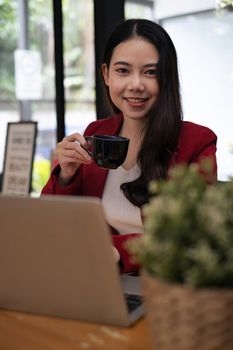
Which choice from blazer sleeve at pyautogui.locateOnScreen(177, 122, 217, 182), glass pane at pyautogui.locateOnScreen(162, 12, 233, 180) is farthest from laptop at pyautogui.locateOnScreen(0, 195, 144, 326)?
glass pane at pyautogui.locateOnScreen(162, 12, 233, 180)

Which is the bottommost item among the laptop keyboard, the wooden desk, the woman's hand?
the wooden desk

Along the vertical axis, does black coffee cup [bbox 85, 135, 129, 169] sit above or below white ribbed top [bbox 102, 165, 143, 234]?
above

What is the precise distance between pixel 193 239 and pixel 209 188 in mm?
84

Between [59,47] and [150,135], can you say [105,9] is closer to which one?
[59,47]

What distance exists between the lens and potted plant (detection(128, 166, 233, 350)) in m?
0.61

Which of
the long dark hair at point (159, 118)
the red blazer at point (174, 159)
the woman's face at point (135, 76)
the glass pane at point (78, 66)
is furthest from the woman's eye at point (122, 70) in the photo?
the glass pane at point (78, 66)

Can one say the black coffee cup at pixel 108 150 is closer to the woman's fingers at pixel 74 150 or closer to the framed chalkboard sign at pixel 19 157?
the woman's fingers at pixel 74 150

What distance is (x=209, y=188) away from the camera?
66 centimetres

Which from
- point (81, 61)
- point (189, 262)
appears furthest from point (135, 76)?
point (81, 61)

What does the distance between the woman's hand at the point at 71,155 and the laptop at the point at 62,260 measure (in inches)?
25.0

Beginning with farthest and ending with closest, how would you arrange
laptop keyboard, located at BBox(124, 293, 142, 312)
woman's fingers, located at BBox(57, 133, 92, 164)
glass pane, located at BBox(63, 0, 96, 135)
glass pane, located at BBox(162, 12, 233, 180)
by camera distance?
glass pane, located at BBox(63, 0, 96, 135) < glass pane, located at BBox(162, 12, 233, 180) < woman's fingers, located at BBox(57, 133, 92, 164) < laptop keyboard, located at BBox(124, 293, 142, 312)

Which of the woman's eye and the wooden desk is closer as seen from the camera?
the wooden desk

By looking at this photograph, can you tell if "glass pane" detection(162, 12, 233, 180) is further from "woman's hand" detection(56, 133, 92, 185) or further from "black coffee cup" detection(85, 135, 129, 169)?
"black coffee cup" detection(85, 135, 129, 169)

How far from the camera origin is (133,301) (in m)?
0.99
